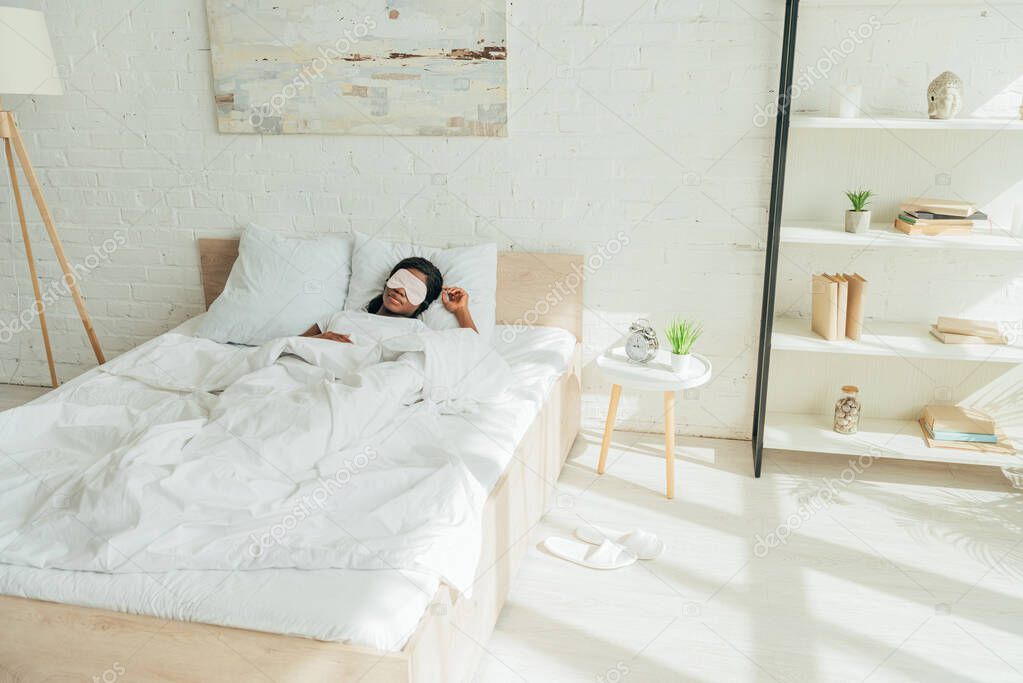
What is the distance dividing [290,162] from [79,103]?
954 mm

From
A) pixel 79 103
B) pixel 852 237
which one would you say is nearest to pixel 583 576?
pixel 852 237

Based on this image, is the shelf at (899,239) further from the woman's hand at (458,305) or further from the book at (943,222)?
the woman's hand at (458,305)

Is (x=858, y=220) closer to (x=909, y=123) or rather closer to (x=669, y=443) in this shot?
(x=909, y=123)

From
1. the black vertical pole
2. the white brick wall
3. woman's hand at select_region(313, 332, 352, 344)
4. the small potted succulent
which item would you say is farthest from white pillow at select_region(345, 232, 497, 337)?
the small potted succulent

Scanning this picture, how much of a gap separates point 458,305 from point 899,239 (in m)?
1.43

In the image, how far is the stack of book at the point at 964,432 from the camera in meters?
2.66

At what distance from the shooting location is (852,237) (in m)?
2.60

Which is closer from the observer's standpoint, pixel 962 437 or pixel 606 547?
pixel 606 547

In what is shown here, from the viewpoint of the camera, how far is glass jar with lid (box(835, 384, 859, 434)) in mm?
2787

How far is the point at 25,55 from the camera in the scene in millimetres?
2891

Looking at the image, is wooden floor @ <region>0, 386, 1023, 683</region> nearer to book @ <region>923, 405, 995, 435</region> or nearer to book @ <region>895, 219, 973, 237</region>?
book @ <region>923, 405, 995, 435</region>

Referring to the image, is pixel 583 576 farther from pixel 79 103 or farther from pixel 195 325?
pixel 79 103

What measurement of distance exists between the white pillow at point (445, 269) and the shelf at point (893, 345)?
1000mm

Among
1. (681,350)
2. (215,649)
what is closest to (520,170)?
(681,350)
